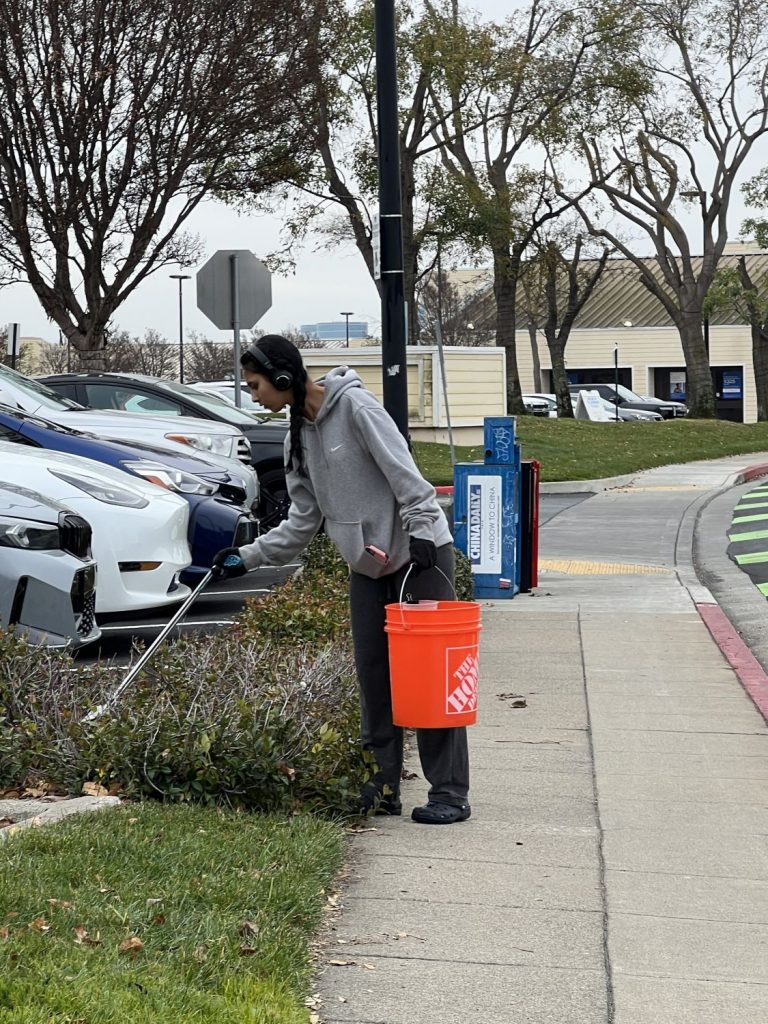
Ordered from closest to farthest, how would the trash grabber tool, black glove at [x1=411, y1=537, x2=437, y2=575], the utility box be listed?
black glove at [x1=411, y1=537, x2=437, y2=575]
the trash grabber tool
the utility box

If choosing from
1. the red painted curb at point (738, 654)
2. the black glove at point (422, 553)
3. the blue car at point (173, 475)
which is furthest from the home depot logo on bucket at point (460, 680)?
the blue car at point (173, 475)

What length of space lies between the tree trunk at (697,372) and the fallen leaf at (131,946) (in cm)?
4533

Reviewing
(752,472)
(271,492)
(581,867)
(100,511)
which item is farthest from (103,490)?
(752,472)

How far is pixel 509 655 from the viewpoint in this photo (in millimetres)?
9367

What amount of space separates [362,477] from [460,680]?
0.83 m

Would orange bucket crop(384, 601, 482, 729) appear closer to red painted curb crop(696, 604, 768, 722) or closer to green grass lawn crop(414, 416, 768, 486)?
red painted curb crop(696, 604, 768, 722)

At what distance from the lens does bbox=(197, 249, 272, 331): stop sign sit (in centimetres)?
1594

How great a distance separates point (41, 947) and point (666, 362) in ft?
239

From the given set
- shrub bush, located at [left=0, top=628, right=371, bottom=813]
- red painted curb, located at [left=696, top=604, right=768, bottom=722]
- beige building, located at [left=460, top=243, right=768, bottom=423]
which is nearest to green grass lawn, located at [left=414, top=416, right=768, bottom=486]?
red painted curb, located at [left=696, top=604, right=768, bottom=722]

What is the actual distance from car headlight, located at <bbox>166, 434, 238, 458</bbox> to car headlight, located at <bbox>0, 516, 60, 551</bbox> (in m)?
6.10

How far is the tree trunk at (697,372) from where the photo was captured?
47.9 metres

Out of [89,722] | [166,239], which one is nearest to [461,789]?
[89,722]

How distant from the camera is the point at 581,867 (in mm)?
5098

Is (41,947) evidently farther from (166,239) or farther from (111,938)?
(166,239)
